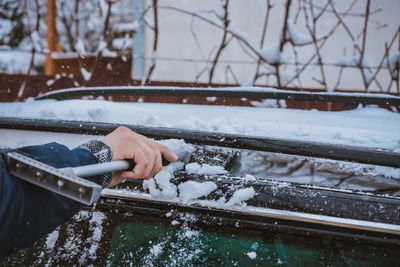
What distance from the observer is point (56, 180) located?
2.35 feet

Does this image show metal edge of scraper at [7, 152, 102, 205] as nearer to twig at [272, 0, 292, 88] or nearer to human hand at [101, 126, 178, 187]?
human hand at [101, 126, 178, 187]

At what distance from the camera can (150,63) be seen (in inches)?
224

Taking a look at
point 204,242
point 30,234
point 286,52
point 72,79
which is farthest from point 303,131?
point 72,79

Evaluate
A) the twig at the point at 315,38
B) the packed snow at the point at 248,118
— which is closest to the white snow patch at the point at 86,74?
the twig at the point at 315,38

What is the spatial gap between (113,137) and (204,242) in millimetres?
400

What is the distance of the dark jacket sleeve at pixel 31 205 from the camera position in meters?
0.80

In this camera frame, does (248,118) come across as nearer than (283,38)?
Yes

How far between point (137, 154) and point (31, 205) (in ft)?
0.93

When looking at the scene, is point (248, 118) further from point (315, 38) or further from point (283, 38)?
point (315, 38)

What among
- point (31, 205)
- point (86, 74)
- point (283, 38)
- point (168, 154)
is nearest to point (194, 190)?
point (168, 154)

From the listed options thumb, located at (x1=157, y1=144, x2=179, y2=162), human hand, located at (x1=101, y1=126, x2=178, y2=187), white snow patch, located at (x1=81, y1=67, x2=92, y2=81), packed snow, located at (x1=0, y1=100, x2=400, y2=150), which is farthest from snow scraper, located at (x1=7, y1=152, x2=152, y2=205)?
white snow patch, located at (x1=81, y1=67, x2=92, y2=81)

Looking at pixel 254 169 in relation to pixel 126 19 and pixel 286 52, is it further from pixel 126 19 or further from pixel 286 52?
pixel 126 19

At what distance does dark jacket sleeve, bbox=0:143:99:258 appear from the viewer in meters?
0.80

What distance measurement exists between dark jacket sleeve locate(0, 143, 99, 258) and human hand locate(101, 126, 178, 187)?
0.08 meters
